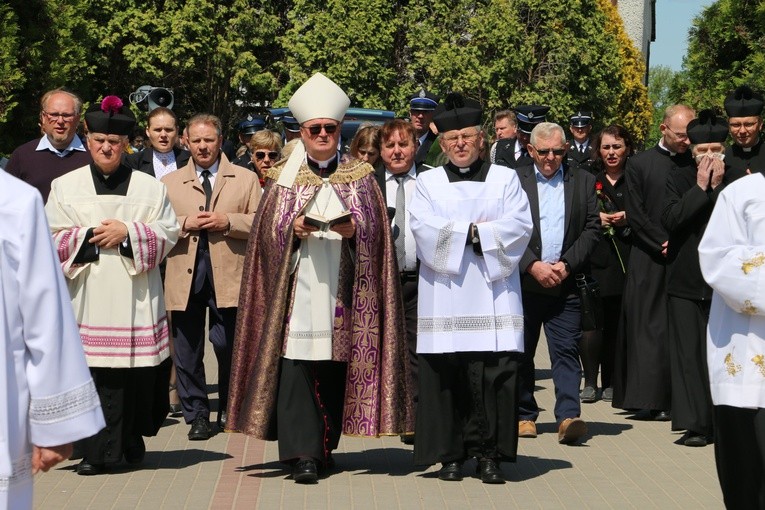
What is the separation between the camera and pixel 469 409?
28.8ft

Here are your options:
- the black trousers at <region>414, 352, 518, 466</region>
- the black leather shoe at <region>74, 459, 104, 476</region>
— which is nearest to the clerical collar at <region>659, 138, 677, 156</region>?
the black trousers at <region>414, 352, 518, 466</region>

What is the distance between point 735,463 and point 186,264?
15.9 feet

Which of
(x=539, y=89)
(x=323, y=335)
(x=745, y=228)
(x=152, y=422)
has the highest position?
(x=539, y=89)

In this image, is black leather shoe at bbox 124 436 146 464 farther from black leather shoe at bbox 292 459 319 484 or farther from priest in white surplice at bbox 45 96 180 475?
black leather shoe at bbox 292 459 319 484

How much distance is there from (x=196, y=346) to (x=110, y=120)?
2.07 m

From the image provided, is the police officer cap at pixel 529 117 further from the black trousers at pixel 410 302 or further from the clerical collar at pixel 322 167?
the clerical collar at pixel 322 167

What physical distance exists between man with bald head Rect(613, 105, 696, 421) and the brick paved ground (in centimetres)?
95

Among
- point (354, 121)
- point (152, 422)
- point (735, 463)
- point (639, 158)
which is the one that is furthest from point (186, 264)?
point (354, 121)

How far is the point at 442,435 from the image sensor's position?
866cm

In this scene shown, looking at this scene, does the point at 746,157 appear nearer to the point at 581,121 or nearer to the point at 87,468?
the point at 581,121

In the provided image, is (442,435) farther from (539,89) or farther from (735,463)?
(539,89)

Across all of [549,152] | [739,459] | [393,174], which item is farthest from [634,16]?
[739,459]

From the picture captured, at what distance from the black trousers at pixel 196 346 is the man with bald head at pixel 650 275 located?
293cm

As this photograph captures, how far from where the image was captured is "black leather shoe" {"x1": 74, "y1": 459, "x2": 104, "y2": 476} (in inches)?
352
